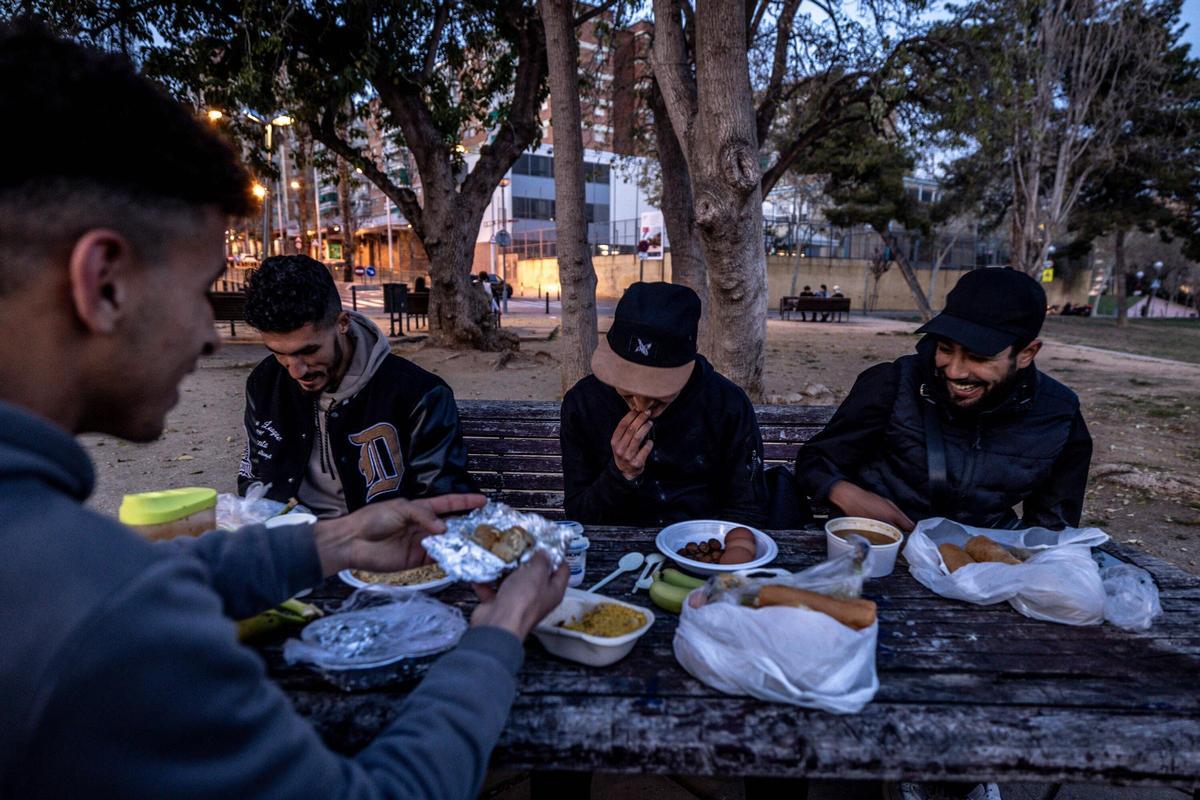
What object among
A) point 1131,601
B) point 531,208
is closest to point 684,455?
point 1131,601

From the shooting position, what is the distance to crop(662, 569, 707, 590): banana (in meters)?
1.71

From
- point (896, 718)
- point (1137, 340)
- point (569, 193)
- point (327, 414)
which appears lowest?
point (1137, 340)

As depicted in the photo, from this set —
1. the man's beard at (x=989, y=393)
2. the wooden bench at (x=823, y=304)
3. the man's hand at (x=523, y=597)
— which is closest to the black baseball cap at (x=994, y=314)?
the man's beard at (x=989, y=393)

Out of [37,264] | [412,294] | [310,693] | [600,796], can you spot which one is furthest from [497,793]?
[412,294]

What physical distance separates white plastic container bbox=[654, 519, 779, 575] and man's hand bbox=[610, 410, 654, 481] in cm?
27

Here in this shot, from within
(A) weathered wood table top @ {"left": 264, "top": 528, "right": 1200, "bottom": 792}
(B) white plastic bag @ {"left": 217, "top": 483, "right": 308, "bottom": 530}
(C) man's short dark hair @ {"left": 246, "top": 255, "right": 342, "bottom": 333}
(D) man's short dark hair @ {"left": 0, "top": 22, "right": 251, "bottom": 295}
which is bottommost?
(A) weathered wood table top @ {"left": 264, "top": 528, "right": 1200, "bottom": 792}

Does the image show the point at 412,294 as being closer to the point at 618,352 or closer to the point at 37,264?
the point at 618,352

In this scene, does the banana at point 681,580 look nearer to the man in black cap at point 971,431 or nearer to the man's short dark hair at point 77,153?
the man in black cap at point 971,431

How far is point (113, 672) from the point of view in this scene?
0.61 meters

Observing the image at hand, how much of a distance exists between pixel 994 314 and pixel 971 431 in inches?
18.6

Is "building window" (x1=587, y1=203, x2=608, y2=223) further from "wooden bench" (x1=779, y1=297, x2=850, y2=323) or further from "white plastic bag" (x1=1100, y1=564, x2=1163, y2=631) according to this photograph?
"white plastic bag" (x1=1100, y1=564, x2=1163, y2=631)

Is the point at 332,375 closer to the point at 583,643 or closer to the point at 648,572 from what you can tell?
the point at 648,572

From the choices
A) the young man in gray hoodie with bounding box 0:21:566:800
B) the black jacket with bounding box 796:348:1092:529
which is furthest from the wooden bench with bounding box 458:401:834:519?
the young man in gray hoodie with bounding box 0:21:566:800

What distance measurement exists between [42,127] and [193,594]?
1.80ft
